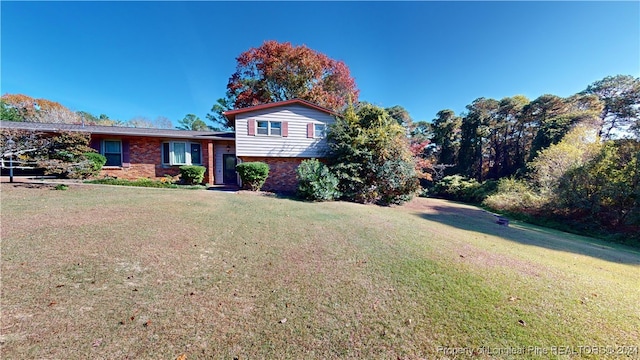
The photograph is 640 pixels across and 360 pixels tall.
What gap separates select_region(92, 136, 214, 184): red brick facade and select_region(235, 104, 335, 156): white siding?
2.49m

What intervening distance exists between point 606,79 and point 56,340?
3535 cm

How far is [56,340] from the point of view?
2129 millimetres

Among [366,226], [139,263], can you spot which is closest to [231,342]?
[139,263]

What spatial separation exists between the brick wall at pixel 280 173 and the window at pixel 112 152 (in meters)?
6.77

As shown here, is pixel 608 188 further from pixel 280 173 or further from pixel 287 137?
pixel 280 173

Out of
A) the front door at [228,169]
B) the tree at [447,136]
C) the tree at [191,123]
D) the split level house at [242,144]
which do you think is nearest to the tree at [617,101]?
the tree at [447,136]

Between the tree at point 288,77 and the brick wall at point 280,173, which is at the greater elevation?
the tree at point 288,77

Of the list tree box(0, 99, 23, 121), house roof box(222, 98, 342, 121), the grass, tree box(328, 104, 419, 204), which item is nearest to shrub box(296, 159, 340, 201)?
tree box(328, 104, 419, 204)

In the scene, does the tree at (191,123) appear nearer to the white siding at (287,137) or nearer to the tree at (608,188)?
the white siding at (287,137)

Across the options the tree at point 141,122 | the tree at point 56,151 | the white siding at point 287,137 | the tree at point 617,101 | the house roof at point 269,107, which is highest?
the tree at point 141,122

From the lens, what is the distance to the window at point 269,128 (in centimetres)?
1326

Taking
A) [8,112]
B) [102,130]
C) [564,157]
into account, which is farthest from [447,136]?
[8,112]

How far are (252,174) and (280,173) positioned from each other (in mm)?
2416

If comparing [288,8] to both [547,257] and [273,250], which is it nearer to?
[273,250]
